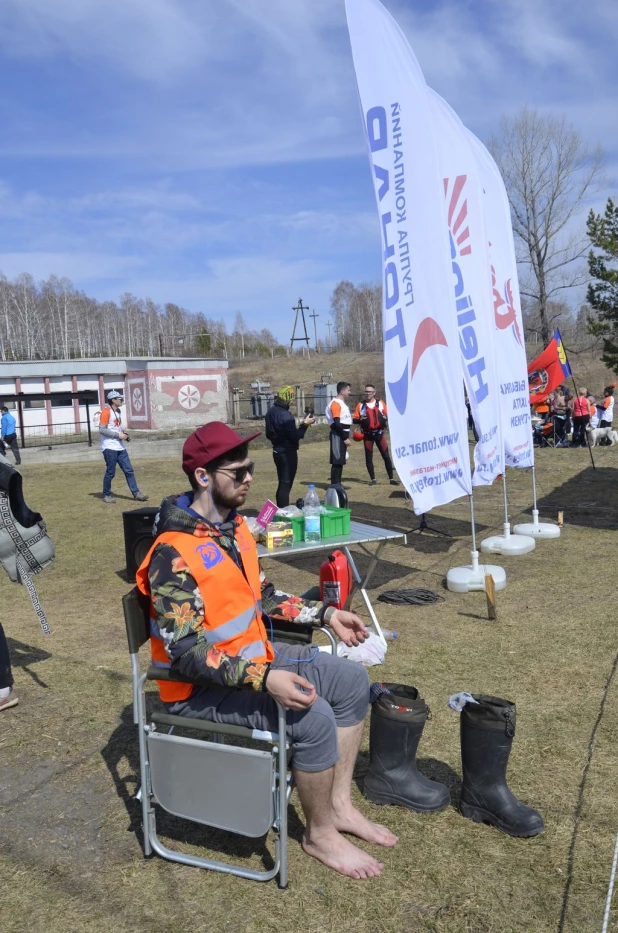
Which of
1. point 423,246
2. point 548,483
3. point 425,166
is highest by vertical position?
point 425,166

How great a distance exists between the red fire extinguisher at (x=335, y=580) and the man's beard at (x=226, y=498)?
2473mm

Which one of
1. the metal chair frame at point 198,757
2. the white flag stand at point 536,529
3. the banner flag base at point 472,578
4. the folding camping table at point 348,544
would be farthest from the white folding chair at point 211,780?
the white flag stand at point 536,529

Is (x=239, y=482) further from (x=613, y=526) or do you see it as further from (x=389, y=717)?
(x=613, y=526)

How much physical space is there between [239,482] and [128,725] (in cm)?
193

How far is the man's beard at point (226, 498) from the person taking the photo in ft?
9.33

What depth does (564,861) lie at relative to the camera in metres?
2.81

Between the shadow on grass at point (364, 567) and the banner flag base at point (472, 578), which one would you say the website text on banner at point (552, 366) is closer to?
the shadow on grass at point (364, 567)

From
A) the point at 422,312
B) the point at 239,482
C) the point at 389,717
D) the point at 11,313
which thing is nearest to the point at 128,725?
the point at 389,717

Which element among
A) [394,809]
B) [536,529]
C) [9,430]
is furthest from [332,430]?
[9,430]

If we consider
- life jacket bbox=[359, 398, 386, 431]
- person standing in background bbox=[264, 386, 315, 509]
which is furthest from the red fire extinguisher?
life jacket bbox=[359, 398, 386, 431]

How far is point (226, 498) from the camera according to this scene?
2852 mm

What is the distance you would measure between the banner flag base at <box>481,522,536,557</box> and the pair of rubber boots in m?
4.83

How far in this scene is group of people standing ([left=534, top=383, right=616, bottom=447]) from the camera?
18.7 metres

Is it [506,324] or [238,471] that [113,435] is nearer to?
[506,324]
